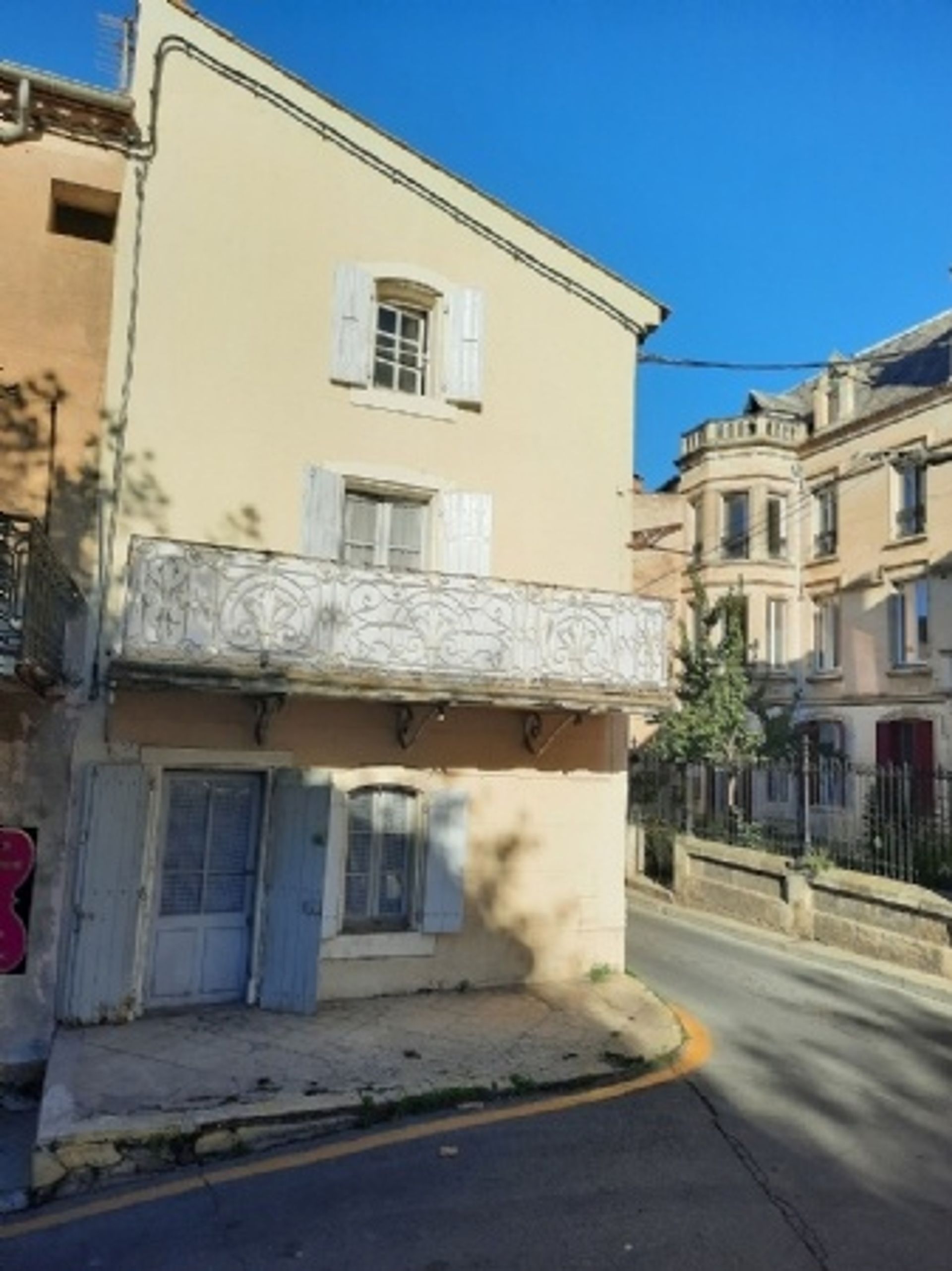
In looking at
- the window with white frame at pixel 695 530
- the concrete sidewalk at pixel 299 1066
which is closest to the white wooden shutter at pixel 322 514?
the concrete sidewalk at pixel 299 1066

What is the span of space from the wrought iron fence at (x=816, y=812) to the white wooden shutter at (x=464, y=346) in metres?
7.70

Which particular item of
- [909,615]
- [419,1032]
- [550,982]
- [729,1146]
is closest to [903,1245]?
[729,1146]

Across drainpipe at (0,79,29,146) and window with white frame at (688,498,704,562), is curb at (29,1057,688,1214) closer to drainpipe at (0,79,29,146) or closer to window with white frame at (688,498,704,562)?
drainpipe at (0,79,29,146)

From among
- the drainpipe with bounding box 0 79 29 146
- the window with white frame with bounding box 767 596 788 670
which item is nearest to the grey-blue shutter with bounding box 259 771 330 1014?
the drainpipe with bounding box 0 79 29 146

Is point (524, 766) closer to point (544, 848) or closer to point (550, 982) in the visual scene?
point (544, 848)

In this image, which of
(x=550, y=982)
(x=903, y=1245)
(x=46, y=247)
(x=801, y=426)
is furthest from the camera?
(x=801, y=426)

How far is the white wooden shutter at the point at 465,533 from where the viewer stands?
32.5 feet

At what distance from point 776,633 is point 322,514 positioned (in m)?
20.9

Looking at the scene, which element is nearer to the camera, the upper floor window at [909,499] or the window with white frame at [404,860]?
the window with white frame at [404,860]

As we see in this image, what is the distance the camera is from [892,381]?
2641cm

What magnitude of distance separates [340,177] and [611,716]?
6750mm

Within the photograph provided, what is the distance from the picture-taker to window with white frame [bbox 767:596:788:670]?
27.2 meters

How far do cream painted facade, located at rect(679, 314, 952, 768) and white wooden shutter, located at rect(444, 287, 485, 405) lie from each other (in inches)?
604

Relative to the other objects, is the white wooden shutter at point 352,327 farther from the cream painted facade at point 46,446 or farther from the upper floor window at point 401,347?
the cream painted facade at point 46,446
